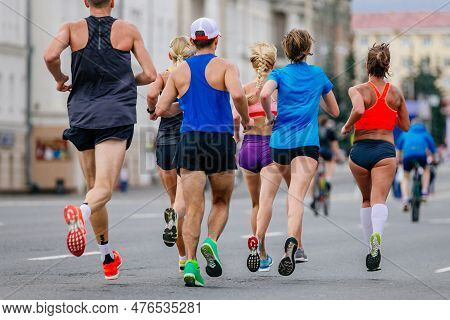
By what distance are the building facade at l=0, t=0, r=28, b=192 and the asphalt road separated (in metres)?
23.9

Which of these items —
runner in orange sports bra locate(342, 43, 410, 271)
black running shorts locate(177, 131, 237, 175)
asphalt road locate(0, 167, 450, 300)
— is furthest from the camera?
runner in orange sports bra locate(342, 43, 410, 271)

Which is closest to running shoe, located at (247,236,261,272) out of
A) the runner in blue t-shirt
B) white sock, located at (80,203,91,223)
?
the runner in blue t-shirt

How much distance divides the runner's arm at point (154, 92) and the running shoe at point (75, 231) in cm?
184

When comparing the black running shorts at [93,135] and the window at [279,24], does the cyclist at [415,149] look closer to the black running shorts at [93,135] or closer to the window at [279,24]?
the black running shorts at [93,135]

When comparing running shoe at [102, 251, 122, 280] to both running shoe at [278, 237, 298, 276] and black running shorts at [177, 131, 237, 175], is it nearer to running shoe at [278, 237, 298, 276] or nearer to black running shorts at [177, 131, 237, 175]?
black running shorts at [177, 131, 237, 175]

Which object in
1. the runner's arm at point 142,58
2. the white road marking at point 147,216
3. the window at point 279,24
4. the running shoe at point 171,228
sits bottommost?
the white road marking at point 147,216

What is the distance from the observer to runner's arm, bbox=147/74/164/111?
11.8 metres

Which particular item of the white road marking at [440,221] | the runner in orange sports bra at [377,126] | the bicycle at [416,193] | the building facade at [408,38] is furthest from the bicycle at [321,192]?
the building facade at [408,38]

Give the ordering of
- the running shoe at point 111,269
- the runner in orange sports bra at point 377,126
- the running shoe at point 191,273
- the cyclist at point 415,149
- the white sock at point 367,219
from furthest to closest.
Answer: the cyclist at point 415,149 < the white sock at point 367,219 < the runner in orange sports bra at point 377,126 < the running shoe at point 111,269 < the running shoe at point 191,273

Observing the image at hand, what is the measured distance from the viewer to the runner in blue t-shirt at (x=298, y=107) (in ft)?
39.1

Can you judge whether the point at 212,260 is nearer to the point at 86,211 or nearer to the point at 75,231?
the point at 86,211
